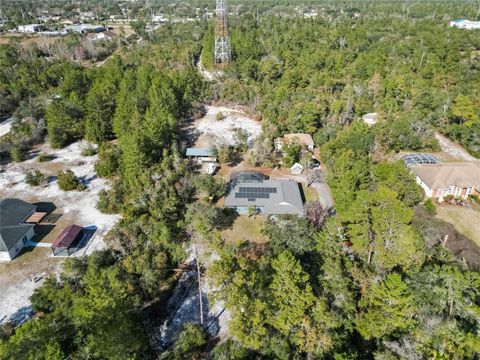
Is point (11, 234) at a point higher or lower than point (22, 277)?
higher

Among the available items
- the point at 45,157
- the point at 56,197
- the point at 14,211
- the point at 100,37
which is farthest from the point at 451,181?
the point at 100,37

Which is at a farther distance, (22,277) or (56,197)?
(56,197)

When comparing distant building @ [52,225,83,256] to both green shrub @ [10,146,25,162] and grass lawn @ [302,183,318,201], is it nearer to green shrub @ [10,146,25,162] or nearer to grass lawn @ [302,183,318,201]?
green shrub @ [10,146,25,162]

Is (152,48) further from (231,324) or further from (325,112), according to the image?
(231,324)

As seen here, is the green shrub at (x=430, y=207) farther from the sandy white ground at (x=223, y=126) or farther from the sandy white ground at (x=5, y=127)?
the sandy white ground at (x=5, y=127)

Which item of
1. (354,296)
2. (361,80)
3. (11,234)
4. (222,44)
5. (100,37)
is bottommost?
(11,234)

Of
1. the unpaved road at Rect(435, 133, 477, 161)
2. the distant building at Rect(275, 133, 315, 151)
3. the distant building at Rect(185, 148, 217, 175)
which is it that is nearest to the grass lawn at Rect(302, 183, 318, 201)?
the distant building at Rect(275, 133, 315, 151)

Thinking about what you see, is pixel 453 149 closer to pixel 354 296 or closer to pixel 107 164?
pixel 354 296

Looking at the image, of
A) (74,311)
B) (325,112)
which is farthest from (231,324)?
(325,112)
